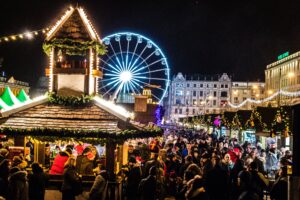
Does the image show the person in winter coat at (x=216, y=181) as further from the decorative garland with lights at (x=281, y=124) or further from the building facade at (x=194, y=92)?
the building facade at (x=194, y=92)

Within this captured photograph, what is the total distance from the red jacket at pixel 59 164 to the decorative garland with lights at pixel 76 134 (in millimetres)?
569

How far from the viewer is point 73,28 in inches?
572

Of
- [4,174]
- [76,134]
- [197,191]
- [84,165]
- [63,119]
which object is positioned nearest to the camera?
[197,191]

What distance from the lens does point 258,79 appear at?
5212 inches

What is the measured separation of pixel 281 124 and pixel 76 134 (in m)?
11.7

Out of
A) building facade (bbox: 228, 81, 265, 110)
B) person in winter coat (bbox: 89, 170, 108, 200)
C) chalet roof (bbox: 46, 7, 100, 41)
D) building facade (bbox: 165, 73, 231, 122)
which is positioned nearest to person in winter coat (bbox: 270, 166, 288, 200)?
person in winter coat (bbox: 89, 170, 108, 200)

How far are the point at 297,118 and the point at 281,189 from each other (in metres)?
3.64

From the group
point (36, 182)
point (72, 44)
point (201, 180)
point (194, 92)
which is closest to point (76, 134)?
point (36, 182)

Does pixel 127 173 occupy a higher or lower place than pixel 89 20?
lower

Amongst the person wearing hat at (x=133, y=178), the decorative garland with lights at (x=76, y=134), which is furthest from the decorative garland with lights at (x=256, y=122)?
the person wearing hat at (x=133, y=178)

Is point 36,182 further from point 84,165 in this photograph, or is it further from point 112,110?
point 112,110

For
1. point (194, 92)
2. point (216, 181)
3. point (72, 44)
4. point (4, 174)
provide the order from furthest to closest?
1. point (194, 92)
2. point (72, 44)
3. point (216, 181)
4. point (4, 174)

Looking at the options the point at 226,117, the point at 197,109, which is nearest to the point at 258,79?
the point at 197,109

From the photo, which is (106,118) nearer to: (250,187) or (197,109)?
(250,187)
